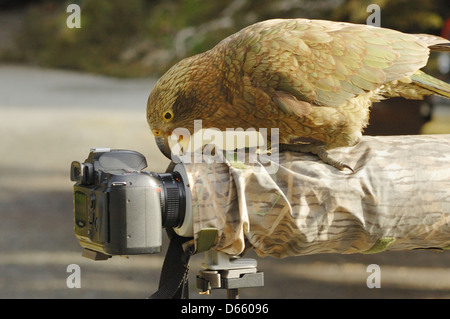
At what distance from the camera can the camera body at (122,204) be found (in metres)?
1.66

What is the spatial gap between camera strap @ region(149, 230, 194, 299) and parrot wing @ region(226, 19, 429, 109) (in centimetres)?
54

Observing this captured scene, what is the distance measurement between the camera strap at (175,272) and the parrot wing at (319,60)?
21.4 inches

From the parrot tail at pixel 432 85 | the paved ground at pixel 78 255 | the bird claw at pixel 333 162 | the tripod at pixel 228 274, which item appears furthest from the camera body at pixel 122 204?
the paved ground at pixel 78 255

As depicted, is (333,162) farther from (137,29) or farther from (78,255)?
(137,29)


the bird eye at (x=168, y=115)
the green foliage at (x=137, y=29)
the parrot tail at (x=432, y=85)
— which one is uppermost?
the green foliage at (x=137, y=29)

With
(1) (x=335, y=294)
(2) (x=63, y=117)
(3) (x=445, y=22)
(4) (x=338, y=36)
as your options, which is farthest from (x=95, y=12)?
(4) (x=338, y=36)

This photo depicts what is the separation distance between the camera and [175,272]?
183cm

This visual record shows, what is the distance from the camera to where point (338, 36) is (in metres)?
2.14

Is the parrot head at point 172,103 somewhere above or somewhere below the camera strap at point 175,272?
above

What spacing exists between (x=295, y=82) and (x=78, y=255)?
7.33 ft

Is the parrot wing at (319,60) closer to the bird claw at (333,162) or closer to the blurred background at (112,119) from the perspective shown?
the bird claw at (333,162)

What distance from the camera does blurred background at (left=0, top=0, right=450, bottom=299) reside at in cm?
354

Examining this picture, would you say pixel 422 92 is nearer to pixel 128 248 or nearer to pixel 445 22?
pixel 128 248

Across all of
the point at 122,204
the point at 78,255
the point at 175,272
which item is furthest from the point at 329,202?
the point at 78,255
